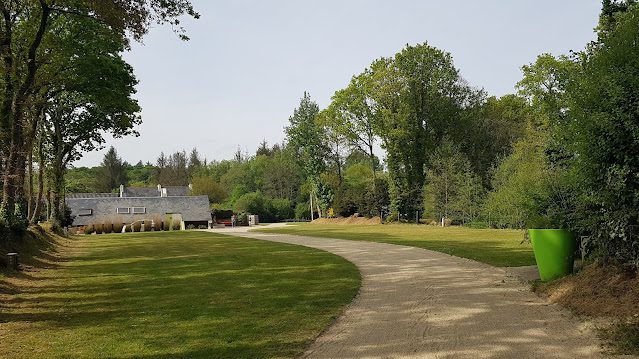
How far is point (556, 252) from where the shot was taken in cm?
812

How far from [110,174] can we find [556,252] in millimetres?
91632

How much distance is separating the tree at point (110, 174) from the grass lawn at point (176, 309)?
267 feet

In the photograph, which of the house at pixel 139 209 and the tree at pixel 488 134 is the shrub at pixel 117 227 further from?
the tree at pixel 488 134

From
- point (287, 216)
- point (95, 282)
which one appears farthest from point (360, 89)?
point (95, 282)

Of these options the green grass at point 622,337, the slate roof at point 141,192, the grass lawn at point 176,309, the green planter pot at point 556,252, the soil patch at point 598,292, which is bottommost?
the grass lawn at point 176,309

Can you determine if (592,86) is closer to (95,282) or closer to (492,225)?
(95,282)

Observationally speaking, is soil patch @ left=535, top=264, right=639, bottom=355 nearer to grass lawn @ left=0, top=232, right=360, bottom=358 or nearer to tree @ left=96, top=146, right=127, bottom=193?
grass lawn @ left=0, top=232, right=360, bottom=358

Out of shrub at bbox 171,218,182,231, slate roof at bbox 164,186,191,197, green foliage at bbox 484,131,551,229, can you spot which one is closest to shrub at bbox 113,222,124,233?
shrub at bbox 171,218,182,231

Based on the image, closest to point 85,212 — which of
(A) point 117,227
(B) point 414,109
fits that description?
(A) point 117,227

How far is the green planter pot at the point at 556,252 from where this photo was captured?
8.10 m

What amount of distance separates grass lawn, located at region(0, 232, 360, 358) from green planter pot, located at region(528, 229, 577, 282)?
3389 millimetres

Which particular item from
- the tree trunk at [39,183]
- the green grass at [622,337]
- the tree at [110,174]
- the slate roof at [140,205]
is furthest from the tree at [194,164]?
the green grass at [622,337]

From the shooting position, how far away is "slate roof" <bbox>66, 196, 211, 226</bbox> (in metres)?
49.1

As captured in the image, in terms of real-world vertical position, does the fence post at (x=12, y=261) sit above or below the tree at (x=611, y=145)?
below
